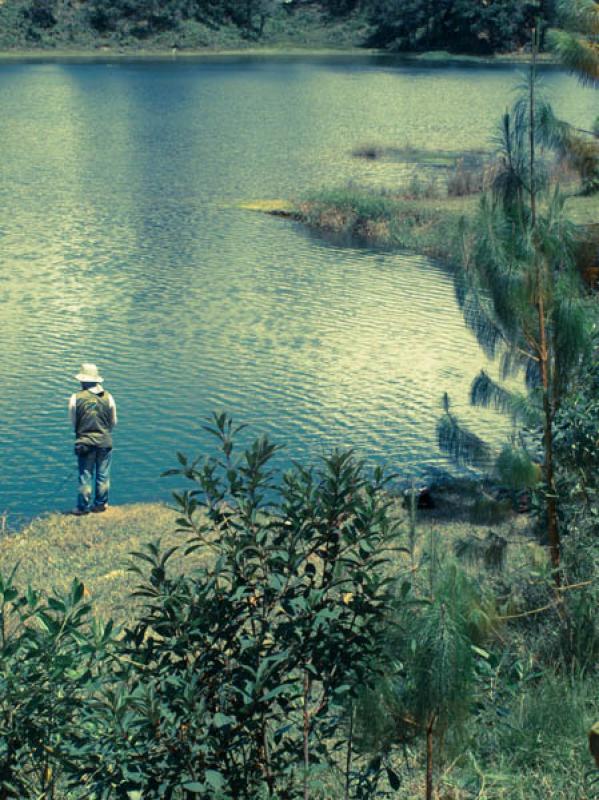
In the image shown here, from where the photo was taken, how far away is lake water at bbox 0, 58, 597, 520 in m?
→ 16.9

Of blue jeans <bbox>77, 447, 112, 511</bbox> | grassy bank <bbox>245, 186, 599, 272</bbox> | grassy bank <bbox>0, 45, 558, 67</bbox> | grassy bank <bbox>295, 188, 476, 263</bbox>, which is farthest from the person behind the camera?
grassy bank <bbox>0, 45, 558, 67</bbox>

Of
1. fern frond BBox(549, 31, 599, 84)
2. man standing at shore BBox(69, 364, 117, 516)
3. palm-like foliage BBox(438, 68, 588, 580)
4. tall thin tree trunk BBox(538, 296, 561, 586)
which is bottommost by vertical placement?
man standing at shore BBox(69, 364, 117, 516)

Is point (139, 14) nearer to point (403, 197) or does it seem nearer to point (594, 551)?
point (403, 197)

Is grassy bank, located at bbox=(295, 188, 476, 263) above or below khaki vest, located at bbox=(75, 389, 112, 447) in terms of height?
below

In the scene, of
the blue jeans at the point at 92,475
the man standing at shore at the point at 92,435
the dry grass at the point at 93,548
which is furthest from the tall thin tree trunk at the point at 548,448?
the blue jeans at the point at 92,475

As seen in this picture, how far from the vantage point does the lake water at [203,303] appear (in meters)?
16.9

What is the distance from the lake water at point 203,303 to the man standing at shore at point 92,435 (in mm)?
886

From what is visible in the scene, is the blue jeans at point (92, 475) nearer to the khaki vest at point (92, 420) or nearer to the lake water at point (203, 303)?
the khaki vest at point (92, 420)

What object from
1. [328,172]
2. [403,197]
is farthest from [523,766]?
[328,172]

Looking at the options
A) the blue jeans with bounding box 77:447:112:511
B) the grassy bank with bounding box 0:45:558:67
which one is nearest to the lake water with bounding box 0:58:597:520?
the blue jeans with bounding box 77:447:112:511

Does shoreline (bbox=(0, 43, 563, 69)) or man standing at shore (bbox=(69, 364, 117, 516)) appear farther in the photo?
shoreline (bbox=(0, 43, 563, 69))

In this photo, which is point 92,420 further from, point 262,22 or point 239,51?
point 262,22

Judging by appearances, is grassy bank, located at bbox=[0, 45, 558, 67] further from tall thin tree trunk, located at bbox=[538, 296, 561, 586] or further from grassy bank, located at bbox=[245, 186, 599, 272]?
tall thin tree trunk, located at bbox=[538, 296, 561, 586]

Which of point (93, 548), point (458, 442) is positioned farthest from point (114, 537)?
point (458, 442)
